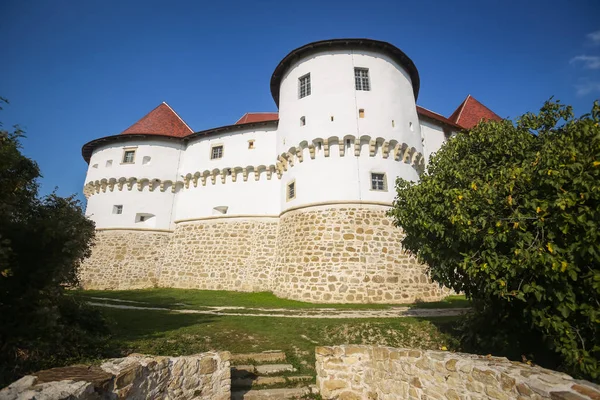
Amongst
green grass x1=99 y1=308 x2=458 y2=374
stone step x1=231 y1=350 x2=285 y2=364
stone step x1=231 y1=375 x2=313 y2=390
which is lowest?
stone step x1=231 y1=375 x2=313 y2=390

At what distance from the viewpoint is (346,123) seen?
54.6ft

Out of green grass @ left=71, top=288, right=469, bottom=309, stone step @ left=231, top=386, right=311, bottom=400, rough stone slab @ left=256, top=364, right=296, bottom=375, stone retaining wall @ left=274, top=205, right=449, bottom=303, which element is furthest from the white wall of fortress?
stone step @ left=231, top=386, right=311, bottom=400

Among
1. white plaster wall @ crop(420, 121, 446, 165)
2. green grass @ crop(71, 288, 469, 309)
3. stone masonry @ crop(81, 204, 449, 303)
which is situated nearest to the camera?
green grass @ crop(71, 288, 469, 309)

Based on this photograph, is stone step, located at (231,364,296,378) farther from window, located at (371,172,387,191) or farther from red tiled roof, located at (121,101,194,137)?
red tiled roof, located at (121,101,194,137)

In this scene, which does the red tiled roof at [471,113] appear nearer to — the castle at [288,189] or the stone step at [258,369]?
the castle at [288,189]

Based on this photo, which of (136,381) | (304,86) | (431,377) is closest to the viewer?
(136,381)

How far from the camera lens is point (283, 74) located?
805 inches

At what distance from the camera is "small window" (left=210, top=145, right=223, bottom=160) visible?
882 inches

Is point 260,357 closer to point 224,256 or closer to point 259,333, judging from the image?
point 259,333

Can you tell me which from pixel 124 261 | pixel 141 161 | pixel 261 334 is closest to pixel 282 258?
pixel 261 334

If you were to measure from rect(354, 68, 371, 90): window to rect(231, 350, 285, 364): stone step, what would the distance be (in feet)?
49.7

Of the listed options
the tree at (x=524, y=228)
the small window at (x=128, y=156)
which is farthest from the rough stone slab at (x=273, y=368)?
the small window at (x=128, y=156)

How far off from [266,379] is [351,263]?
917 centimetres

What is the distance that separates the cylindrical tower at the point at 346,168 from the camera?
48.3 ft
